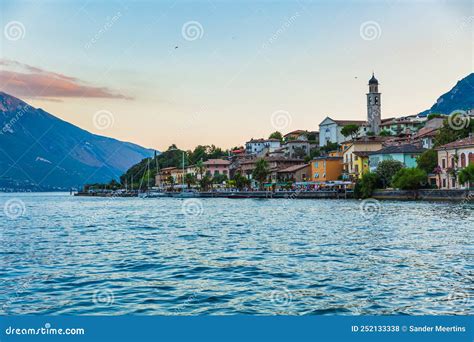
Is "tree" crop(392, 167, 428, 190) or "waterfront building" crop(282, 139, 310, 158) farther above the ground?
"waterfront building" crop(282, 139, 310, 158)

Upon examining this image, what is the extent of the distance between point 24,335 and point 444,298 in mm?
7082

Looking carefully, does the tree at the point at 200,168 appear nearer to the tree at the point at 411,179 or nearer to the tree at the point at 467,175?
the tree at the point at 411,179

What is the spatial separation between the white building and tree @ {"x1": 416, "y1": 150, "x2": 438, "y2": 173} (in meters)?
60.2

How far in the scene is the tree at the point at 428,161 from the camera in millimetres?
63372

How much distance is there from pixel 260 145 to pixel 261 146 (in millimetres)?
398

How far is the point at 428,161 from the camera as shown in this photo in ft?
209

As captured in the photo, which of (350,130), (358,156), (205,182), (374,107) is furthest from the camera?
(374,107)

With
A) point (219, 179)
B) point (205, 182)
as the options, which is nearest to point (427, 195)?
point (205, 182)

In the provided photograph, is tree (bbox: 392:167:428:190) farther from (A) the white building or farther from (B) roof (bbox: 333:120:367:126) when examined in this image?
(A) the white building

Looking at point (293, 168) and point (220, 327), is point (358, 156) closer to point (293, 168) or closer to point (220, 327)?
point (293, 168)

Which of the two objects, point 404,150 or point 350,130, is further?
point 350,130

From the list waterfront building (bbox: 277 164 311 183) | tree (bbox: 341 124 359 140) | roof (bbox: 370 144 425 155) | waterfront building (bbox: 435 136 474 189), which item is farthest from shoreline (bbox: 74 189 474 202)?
tree (bbox: 341 124 359 140)

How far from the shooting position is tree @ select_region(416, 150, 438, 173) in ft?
208

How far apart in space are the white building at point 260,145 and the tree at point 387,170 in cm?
5802
